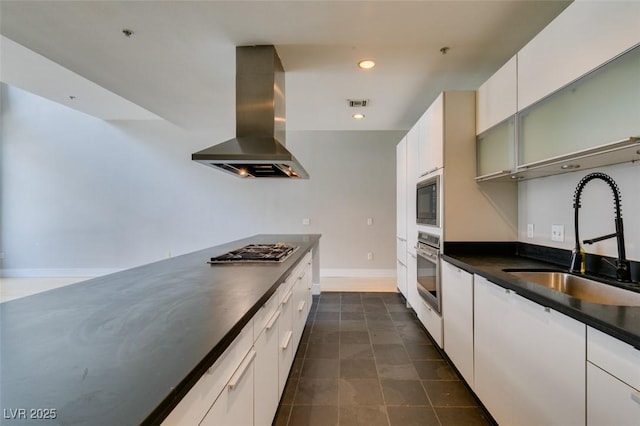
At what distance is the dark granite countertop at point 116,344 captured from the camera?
0.52m

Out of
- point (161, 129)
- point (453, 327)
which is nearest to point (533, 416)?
point (453, 327)

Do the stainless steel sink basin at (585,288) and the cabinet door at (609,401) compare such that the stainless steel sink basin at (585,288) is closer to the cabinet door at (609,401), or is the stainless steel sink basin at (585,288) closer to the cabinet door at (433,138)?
the cabinet door at (609,401)

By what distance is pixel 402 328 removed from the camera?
9.55ft

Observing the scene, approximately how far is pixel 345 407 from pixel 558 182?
2000mm

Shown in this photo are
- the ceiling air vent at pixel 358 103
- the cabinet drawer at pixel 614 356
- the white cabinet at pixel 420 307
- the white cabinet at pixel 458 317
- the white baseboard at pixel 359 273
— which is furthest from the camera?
the white baseboard at pixel 359 273

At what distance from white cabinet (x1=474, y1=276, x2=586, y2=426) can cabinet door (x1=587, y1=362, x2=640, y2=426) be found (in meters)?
0.03

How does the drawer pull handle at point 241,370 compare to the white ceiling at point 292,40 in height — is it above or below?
below

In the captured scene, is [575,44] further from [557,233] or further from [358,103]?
[358,103]

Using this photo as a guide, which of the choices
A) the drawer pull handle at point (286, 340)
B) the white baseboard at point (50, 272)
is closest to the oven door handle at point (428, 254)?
the drawer pull handle at point (286, 340)

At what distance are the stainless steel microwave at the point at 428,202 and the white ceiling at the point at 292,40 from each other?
108 centimetres

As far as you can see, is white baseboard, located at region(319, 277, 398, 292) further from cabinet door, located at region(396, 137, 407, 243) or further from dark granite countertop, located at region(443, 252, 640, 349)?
dark granite countertop, located at region(443, 252, 640, 349)

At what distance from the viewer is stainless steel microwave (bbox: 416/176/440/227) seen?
7.77 feet

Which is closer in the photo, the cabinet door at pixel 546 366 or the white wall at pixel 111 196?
the cabinet door at pixel 546 366

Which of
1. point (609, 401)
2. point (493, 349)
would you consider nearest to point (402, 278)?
point (493, 349)
